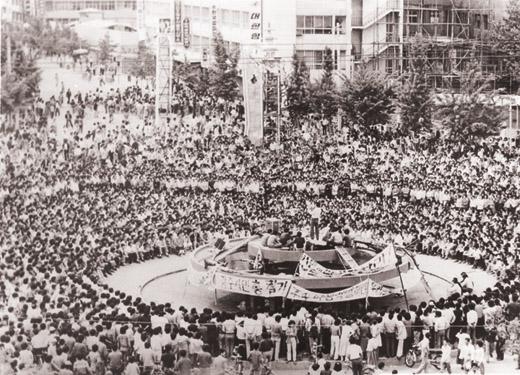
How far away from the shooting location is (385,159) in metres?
30.6

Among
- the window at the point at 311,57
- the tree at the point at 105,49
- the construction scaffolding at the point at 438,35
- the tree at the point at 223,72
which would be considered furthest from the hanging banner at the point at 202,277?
the tree at the point at 105,49

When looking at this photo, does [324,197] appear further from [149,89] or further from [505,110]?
[149,89]

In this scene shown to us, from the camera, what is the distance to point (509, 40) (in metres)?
38.0

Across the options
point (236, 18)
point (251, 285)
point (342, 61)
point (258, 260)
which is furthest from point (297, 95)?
point (251, 285)

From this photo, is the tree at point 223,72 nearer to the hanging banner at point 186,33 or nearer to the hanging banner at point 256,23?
the hanging banner at point 186,33

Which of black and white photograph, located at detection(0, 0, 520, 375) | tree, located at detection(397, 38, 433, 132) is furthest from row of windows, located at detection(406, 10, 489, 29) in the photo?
tree, located at detection(397, 38, 433, 132)

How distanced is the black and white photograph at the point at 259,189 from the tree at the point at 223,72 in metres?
0.12

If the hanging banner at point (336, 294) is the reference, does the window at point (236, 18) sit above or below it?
above

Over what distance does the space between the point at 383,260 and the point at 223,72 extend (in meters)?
20.5

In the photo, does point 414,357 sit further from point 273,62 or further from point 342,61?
point 342,61

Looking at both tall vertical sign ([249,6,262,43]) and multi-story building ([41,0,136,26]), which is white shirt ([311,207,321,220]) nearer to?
tall vertical sign ([249,6,262,43])

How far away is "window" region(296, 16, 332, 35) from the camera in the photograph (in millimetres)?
41344

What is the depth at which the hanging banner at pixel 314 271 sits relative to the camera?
19016mm

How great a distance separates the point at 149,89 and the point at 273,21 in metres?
7.25
